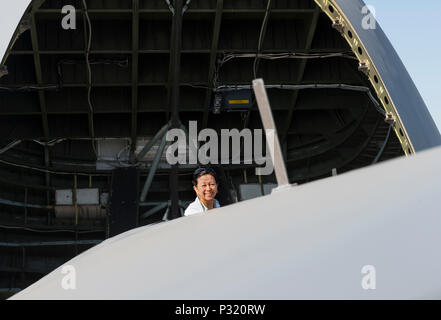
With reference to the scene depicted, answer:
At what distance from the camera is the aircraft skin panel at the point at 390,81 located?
10.2 m

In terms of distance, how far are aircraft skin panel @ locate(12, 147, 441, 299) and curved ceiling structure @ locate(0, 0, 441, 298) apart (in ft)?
31.3

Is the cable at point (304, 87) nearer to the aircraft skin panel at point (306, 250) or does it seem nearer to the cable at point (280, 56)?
the cable at point (280, 56)

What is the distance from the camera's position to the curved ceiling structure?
41.8 feet

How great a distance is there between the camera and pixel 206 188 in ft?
12.6

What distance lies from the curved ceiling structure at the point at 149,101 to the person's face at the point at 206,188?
25.0 feet

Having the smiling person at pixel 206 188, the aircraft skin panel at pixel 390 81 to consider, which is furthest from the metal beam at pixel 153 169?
A: the smiling person at pixel 206 188

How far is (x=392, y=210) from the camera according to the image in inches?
60.9

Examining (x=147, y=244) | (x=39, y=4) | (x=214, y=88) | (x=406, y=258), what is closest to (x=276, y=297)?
(x=406, y=258)

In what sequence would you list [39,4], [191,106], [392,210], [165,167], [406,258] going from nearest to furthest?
1. [406,258]
2. [392,210]
3. [39,4]
4. [191,106]
5. [165,167]

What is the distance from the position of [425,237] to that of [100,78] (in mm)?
12761

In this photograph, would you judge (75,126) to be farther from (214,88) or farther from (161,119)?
(214,88)

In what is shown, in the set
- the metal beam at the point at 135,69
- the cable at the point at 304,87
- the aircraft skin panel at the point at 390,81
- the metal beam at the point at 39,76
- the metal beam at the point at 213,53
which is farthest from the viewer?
the cable at the point at 304,87

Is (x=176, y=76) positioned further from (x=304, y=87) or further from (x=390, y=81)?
(x=304, y=87)

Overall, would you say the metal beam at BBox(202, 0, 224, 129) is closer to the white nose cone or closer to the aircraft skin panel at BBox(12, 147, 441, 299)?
the white nose cone
